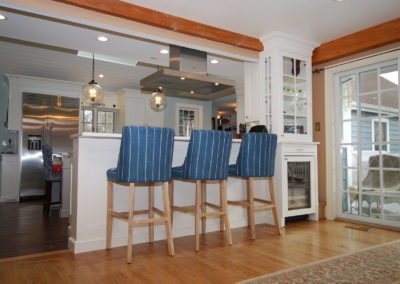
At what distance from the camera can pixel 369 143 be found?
384 cm

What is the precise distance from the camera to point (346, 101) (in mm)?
4156

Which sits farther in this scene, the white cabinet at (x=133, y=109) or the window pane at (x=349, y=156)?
the white cabinet at (x=133, y=109)

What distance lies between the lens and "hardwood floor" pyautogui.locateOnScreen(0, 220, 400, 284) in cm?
207

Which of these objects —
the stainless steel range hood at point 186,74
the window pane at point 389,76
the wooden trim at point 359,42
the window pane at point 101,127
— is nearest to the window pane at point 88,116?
the window pane at point 101,127

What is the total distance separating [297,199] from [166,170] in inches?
81.8

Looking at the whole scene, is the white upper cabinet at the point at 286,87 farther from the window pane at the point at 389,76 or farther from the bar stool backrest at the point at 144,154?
the bar stool backrest at the point at 144,154

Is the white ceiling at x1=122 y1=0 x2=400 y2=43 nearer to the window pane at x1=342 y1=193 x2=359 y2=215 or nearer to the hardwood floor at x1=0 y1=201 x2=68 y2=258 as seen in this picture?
the window pane at x1=342 y1=193 x2=359 y2=215

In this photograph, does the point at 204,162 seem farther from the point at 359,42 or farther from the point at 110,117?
the point at 110,117

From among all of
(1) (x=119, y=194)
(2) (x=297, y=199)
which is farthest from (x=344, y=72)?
(1) (x=119, y=194)

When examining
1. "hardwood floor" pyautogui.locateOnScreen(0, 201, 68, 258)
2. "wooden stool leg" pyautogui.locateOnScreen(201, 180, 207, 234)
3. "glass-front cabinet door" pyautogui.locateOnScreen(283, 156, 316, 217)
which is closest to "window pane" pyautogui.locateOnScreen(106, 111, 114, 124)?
"hardwood floor" pyautogui.locateOnScreen(0, 201, 68, 258)

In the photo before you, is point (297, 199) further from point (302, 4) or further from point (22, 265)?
point (22, 265)

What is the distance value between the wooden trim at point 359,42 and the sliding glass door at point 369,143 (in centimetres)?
27

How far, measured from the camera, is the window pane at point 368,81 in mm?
3840

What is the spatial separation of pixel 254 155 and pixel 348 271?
1323 mm
